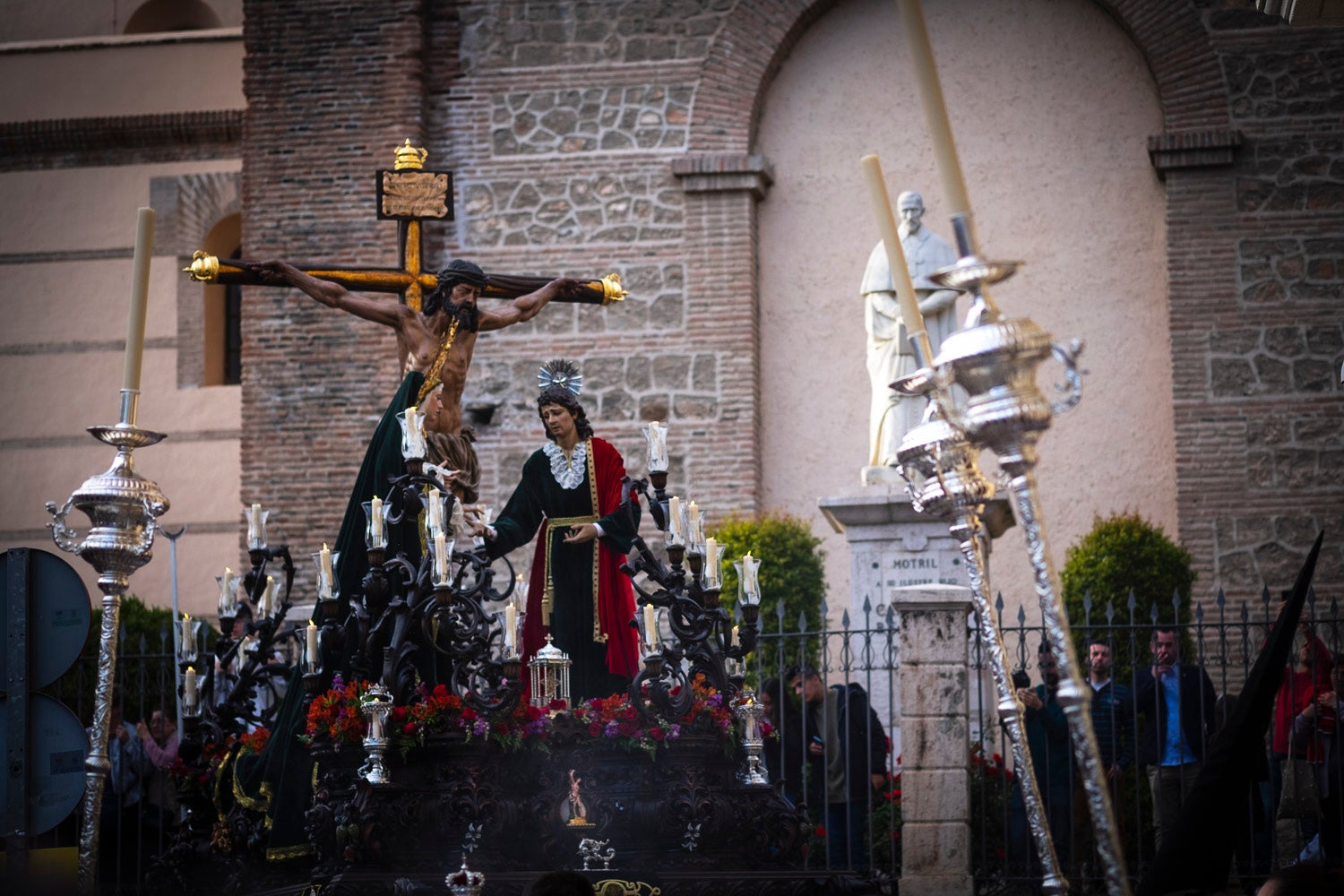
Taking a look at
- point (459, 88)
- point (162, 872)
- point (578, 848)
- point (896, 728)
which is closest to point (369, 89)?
point (459, 88)

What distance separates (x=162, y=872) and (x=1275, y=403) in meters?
10.3

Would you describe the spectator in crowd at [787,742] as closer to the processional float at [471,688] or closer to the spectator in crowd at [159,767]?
the processional float at [471,688]

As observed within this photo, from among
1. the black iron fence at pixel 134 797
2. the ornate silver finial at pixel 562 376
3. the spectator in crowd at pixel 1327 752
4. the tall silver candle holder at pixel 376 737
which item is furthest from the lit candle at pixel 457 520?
the spectator in crowd at pixel 1327 752

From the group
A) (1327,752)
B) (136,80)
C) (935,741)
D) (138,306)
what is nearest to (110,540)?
(138,306)

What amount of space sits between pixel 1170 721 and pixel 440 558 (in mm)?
4645

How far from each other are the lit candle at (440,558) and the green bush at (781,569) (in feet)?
20.4

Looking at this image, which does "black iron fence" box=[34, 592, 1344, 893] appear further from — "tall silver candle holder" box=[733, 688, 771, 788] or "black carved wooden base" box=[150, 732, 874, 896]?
"black carved wooden base" box=[150, 732, 874, 896]

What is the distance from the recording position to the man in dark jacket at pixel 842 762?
32.1 ft

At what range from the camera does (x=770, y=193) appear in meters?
16.4

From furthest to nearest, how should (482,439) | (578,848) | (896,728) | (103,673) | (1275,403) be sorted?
(482,439), (1275,403), (896,728), (578,848), (103,673)

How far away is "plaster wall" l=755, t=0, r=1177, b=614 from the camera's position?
51.1 ft

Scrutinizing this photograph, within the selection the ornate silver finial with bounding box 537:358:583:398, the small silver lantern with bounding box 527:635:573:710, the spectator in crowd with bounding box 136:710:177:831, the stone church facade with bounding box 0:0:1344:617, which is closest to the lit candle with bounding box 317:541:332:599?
the small silver lantern with bounding box 527:635:573:710

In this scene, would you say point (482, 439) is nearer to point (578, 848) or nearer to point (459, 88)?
point (459, 88)

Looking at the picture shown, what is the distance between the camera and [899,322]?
13.5m
